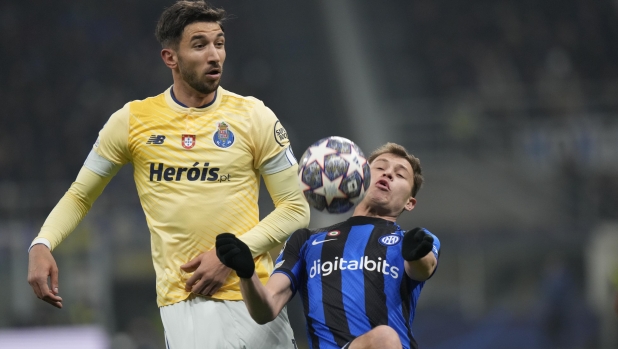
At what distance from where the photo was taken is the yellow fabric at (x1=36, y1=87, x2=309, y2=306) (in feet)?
15.0

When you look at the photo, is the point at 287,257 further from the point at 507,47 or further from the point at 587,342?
the point at 507,47

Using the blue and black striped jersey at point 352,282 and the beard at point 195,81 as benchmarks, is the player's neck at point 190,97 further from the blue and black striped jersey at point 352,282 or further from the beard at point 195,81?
the blue and black striped jersey at point 352,282

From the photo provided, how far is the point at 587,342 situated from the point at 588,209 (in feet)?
8.36

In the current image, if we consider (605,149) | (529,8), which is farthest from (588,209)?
(529,8)

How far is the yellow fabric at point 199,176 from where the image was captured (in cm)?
457

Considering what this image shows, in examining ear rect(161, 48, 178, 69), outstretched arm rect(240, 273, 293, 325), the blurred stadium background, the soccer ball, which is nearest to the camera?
outstretched arm rect(240, 273, 293, 325)

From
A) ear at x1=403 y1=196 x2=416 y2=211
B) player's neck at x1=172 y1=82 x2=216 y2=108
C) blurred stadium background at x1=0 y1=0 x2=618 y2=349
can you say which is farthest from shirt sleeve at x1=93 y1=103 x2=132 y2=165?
blurred stadium background at x1=0 y1=0 x2=618 y2=349

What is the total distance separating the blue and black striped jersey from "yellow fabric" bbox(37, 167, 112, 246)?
109 cm

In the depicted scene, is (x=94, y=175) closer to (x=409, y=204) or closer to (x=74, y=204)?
(x=74, y=204)

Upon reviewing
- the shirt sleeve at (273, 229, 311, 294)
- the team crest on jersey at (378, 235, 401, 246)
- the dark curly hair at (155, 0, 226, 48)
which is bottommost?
the shirt sleeve at (273, 229, 311, 294)

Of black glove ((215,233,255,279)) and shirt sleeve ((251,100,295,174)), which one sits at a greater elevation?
shirt sleeve ((251,100,295,174))

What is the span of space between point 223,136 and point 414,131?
44.1ft

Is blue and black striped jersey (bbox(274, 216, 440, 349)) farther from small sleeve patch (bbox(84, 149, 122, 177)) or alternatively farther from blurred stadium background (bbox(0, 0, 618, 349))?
blurred stadium background (bbox(0, 0, 618, 349))

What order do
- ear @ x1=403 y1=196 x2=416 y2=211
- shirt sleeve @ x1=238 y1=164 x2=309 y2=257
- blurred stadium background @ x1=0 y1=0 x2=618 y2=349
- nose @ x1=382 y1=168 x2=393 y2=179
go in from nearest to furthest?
shirt sleeve @ x1=238 y1=164 x2=309 y2=257, nose @ x1=382 y1=168 x2=393 y2=179, ear @ x1=403 y1=196 x2=416 y2=211, blurred stadium background @ x1=0 y1=0 x2=618 y2=349
